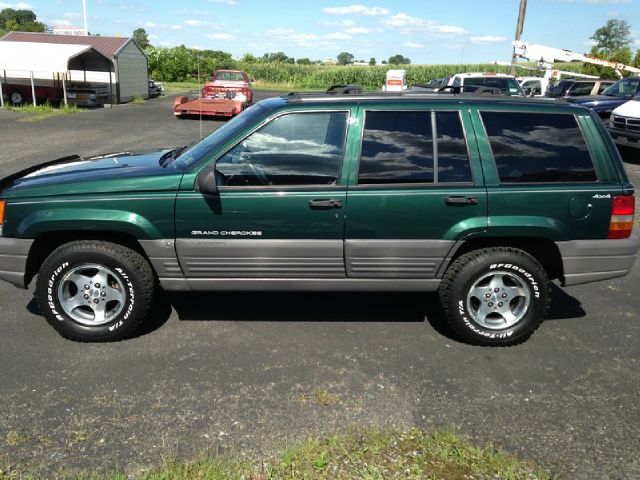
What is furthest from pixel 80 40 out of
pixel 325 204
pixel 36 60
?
pixel 325 204

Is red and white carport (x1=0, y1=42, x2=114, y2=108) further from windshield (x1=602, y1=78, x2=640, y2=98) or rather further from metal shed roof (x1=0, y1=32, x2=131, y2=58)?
windshield (x1=602, y1=78, x2=640, y2=98)

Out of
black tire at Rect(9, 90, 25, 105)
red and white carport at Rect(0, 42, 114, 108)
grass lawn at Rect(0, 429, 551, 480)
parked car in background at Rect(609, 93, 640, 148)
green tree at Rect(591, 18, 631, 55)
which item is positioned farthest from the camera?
green tree at Rect(591, 18, 631, 55)

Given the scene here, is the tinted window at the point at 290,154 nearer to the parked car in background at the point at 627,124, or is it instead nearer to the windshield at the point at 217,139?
the windshield at the point at 217,139

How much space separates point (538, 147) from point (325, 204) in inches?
63.5

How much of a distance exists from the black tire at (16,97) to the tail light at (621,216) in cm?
2654

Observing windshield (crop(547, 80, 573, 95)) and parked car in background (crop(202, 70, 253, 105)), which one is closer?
windshield (crop(547, 80, 573, 95))

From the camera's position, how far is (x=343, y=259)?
13.0ft

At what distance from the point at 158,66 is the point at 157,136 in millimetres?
37922

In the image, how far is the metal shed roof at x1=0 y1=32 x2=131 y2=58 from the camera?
90.8 ft

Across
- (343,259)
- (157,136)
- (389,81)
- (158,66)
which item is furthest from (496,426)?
(158,66)

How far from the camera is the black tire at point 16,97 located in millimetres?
24531

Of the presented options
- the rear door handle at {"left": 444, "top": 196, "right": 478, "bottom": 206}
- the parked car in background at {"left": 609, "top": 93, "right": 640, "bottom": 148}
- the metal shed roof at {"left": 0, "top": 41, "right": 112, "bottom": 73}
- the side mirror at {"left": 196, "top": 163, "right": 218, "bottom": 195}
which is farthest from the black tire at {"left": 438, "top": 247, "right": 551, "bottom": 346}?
the metal shed roof at {"left": 0, "top": 41, "right": 112, "bottom": 73}

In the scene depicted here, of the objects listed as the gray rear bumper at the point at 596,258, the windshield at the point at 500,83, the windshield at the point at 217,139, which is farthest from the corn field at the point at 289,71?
the gray rear bumper at the point at 596,258

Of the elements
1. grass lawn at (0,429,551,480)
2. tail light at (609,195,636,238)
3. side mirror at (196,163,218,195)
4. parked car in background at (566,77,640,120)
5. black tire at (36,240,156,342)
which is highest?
parked car in background at (566,77,640,120)
